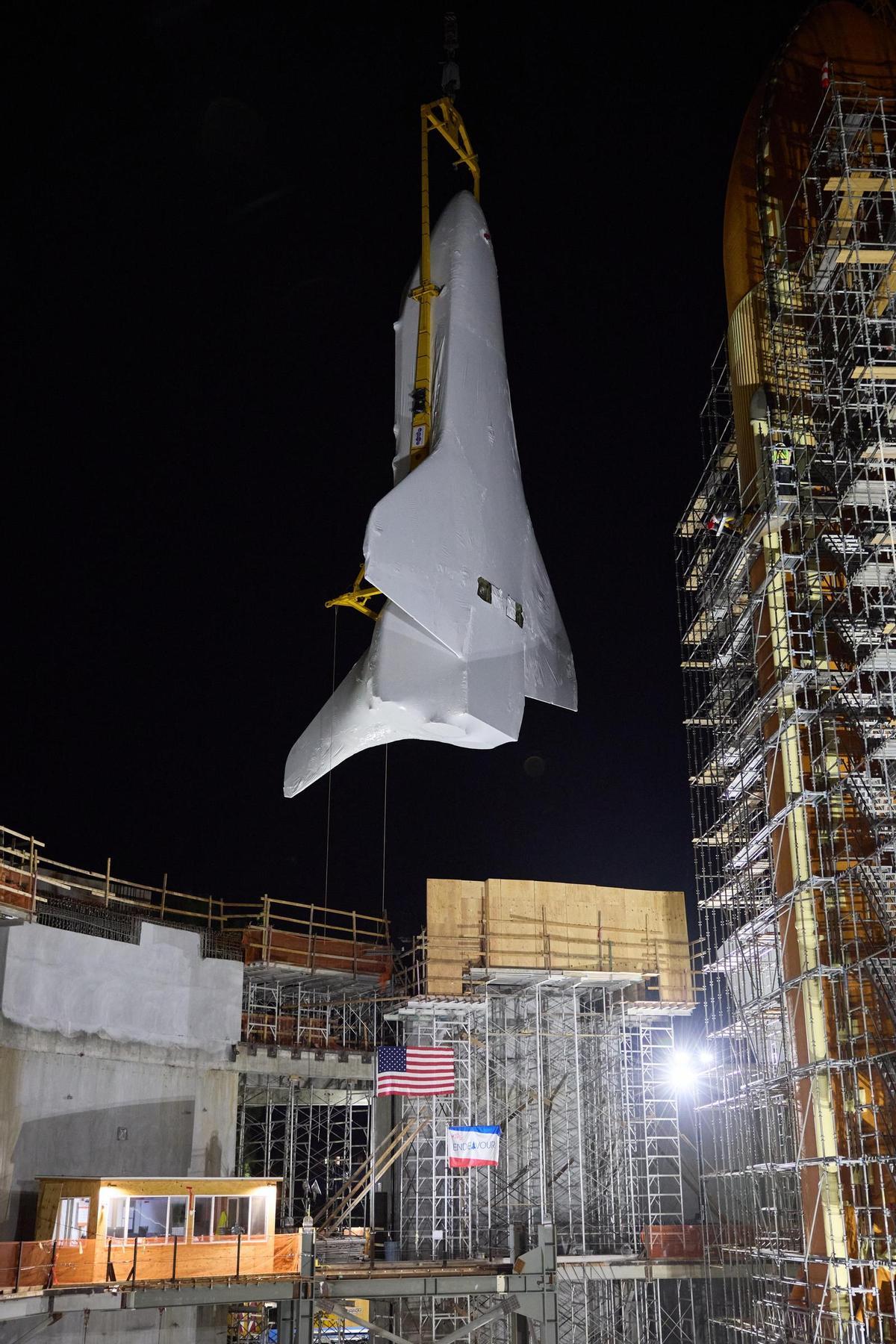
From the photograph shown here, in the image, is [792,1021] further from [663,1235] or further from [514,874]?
[514,874]

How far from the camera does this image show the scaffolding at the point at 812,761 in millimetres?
23938

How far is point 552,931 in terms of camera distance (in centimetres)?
3431

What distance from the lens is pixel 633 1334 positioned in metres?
32.1

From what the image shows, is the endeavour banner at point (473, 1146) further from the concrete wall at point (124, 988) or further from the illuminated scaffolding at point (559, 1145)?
the concrete wall at point (124, 988)

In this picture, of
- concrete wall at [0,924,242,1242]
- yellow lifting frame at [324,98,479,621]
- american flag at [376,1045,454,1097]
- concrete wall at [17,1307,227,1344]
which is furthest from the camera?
american flag at [376,1045,454,1097]

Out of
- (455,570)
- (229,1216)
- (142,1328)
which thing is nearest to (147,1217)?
(229,1216)

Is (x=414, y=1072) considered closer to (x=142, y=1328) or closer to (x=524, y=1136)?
(x=524, y=1136)

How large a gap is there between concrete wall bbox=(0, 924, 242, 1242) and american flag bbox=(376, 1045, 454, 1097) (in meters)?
4.09

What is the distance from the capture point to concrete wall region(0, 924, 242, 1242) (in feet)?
90.0

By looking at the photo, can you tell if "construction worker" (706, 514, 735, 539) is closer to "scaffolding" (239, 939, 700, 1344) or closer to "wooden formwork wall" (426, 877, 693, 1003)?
"wooden formwork wall" (426, 877, 693, 1003)

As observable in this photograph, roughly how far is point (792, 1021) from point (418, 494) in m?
13.0

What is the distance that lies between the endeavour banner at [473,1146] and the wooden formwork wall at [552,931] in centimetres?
350

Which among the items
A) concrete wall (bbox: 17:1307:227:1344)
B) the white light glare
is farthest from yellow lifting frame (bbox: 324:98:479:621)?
the white light glare

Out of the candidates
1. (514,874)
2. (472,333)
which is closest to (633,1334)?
(514,874)
